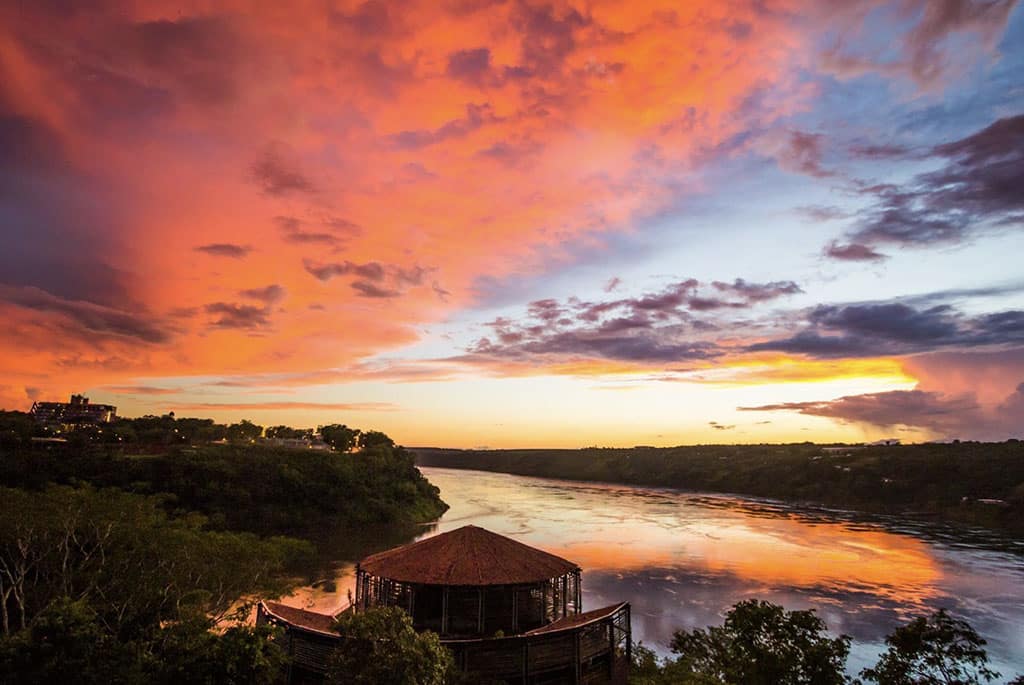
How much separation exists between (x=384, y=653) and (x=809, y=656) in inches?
708

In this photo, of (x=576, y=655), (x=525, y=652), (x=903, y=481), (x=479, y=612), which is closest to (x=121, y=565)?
(x=479, y=612)

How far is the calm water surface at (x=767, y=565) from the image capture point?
49188 mm

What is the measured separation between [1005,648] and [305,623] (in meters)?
51.3

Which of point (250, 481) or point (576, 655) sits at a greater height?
point (576, 655)

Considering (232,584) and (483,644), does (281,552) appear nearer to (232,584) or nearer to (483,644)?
(232,584)

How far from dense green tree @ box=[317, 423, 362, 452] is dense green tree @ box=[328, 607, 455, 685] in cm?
17757

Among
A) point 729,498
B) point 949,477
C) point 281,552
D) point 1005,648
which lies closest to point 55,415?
point 281,552

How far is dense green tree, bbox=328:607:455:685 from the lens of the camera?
13.8 m

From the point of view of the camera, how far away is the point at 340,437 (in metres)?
187

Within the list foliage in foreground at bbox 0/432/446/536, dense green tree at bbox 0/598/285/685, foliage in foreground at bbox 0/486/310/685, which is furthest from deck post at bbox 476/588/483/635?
foliage in foreground at bbox 0/432/446/536

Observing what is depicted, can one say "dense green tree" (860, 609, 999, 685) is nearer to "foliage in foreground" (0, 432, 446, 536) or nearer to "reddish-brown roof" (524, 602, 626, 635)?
"reddish-brown roof" (524, 602, 626, 635)

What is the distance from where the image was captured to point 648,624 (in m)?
46.9

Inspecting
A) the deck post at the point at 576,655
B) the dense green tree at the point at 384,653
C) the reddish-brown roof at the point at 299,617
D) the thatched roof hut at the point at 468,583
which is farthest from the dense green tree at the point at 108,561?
the dense green tree at the point at 384,653

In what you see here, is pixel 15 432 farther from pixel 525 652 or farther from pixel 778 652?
pixel 778 652
